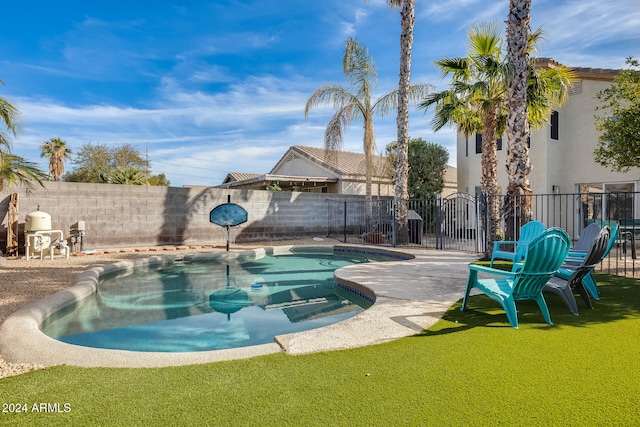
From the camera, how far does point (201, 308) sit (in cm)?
703

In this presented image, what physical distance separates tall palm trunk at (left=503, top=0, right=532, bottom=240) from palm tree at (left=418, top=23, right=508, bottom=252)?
1.17 m

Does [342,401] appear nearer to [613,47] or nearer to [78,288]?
[78,288]

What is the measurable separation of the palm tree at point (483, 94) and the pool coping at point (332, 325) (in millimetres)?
5127

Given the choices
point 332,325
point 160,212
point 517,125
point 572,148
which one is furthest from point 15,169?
point 572,148

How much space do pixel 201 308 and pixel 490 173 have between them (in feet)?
35.5

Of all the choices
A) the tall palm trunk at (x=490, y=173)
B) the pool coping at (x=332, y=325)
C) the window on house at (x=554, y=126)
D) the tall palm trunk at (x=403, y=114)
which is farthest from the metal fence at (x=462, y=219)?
the pool coping at (x=332, y=325)

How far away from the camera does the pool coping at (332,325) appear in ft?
11.4

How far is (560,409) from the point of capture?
251 cm

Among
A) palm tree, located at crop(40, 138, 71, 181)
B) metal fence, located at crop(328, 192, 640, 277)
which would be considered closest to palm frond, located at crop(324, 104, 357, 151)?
metal fence, located at crop(328, 192, 640, 277)

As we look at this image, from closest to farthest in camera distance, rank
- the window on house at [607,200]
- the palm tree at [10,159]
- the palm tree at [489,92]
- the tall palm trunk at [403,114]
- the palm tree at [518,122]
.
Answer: the palm tree at [10,159] < the palm tree at [518,122] < the palm tree at [489,92] < the tall palm trunk at [403,114] < the window on house at [607,200]

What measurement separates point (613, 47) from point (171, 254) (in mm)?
17486

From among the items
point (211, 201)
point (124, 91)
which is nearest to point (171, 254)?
point (211, 201)

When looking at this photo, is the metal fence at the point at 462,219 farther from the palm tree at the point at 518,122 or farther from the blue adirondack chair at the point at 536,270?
the blue adirondack chair at the point at 536,270

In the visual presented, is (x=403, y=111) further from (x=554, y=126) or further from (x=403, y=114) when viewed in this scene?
(x=554, y=126)
